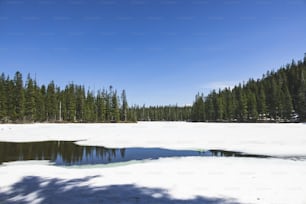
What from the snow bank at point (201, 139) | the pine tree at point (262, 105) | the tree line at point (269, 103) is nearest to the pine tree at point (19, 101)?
the snow bank at point (201, 139)

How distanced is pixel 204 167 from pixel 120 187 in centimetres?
410

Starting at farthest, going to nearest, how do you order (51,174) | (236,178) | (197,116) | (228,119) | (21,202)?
(197,116) < (228,119) < (51,174) < (236,178) < (21,202)

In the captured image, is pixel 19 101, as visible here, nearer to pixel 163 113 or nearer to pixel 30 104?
pixel 30 104

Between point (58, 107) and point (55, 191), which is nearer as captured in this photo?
point (55, 191)

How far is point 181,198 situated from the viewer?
209 inches

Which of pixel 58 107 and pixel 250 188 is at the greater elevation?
pixel 58 107

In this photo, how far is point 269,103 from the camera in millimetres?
72188

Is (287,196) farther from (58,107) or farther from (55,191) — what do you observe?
(58,107)

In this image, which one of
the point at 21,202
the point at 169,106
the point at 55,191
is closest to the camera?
the point at 21,202

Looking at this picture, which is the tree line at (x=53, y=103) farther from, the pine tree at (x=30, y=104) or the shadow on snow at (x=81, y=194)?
the shadow on snow at (x=81, y=194)

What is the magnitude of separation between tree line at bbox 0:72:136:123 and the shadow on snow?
5468 centimetres

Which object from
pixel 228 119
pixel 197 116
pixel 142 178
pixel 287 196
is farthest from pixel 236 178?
pixel 197 116

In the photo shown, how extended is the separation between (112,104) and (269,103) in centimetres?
5493

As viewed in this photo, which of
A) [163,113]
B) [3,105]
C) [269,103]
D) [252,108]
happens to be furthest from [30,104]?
[163,113]
